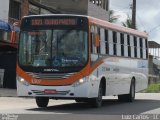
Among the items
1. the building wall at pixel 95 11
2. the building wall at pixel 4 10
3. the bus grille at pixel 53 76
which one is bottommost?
the bus grille at pixel 53 76

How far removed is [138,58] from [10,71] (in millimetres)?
10104

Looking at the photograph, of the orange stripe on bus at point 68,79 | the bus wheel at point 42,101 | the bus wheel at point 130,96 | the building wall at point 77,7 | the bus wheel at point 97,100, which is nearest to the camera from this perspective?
the orange stripe on bus at point 68,79

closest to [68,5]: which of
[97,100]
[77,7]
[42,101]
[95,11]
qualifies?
[77,7]

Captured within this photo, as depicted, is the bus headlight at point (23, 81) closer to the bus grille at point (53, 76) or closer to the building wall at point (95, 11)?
the bus grille at point (53, 76)

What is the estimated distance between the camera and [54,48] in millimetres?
19734

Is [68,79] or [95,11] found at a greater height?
[95,11]

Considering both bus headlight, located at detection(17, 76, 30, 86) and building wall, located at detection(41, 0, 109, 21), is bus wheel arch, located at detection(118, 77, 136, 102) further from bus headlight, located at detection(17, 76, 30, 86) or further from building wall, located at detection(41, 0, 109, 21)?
building wall, located at detection(41, 0, 109, 21)

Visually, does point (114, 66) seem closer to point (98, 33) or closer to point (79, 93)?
point (98, 33)

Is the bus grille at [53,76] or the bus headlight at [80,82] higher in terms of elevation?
the bus grille at [53,76]

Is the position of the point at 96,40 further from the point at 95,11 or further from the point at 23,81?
the point at 95,11

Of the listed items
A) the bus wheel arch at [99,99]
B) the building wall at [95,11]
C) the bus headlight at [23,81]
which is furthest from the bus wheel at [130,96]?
the building wall at [95,11]

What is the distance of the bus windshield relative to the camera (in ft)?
64.2

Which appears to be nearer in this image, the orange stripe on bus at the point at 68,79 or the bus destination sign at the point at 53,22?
the orange stripe on bus at the point at 68,79

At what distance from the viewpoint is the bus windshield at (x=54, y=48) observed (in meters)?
19.6
